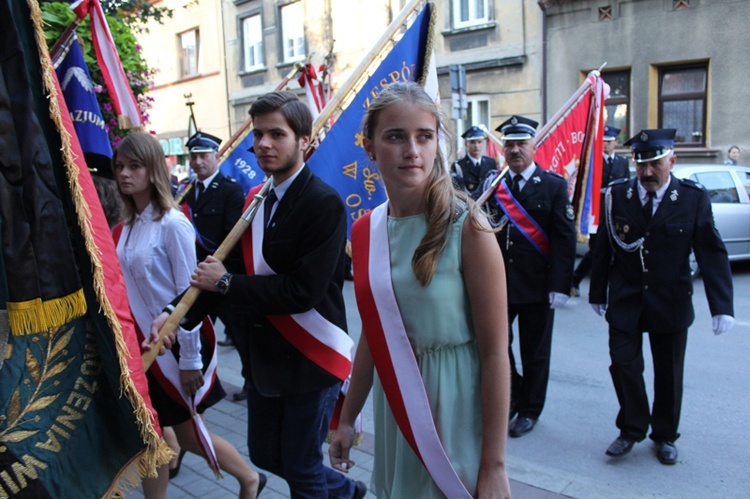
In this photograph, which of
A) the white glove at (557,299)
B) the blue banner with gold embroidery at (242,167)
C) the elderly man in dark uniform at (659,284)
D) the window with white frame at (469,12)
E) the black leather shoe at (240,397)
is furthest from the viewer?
the window with white frame at (469,12)

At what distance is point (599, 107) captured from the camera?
660 centimetres

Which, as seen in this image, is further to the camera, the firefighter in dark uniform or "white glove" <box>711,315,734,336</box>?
the firefighter in dark uniform

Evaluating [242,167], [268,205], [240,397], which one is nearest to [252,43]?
[242,167]

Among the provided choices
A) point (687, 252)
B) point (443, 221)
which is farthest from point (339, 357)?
point (687, 252)

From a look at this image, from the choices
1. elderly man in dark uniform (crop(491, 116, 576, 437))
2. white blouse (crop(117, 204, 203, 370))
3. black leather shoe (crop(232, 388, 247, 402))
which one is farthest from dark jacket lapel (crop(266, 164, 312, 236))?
black leather shoe (crop(232, 388, 247, 402))

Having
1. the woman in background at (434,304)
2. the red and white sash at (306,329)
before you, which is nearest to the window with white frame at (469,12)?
the red and white sash at (306,329)

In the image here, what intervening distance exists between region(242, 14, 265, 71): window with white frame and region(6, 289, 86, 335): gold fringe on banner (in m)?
22.6

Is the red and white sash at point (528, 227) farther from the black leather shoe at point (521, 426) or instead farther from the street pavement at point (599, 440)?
the street pavement at point (599, 440)

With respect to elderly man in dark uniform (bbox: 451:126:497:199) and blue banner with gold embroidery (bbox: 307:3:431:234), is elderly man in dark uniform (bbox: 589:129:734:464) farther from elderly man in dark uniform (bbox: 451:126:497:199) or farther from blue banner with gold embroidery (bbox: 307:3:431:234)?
elderly man in dark uniform (bbox: 451:126:497:199)

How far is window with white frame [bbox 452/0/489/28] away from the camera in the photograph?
1686cm

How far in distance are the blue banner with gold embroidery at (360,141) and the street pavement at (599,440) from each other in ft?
5.23

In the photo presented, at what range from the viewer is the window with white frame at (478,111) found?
17016 millimetres

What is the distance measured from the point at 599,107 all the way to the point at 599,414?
3.10 meters

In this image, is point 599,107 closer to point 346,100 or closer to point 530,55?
point 346,100
